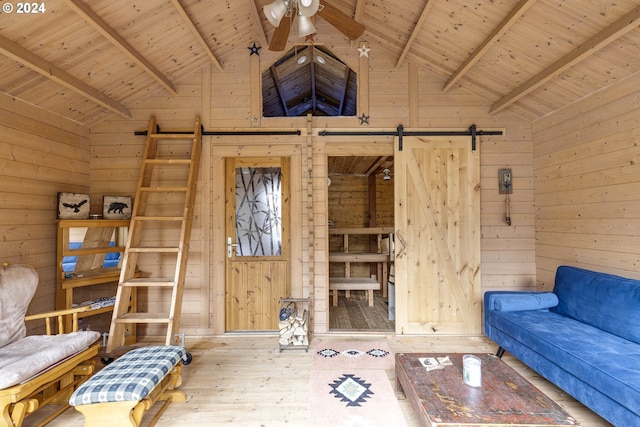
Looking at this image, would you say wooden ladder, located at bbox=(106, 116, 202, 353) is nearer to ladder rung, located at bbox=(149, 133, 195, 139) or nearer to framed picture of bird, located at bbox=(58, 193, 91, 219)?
ladder rung, located at bbox=(149, 133, 195, 139)

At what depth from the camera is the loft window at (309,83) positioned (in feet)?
14.8

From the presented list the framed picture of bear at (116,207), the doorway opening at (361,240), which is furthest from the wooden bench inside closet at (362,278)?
the framed picture of bear at (116,207)

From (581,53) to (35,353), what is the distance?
15.8ft

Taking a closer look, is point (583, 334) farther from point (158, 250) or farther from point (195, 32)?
point (195, 32)

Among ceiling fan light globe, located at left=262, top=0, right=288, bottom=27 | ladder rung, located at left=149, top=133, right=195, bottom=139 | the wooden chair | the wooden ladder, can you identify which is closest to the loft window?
ladder rung, located at left=149, top=133, right=195, bottom=139

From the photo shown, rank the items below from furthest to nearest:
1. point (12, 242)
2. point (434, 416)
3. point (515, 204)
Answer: point (515, 204), point (12, 242), point (434, 416)

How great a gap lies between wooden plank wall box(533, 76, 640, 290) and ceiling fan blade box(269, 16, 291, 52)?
115 inches

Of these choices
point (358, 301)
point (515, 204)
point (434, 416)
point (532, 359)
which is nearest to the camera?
point (434, 416)

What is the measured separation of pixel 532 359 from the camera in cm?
271

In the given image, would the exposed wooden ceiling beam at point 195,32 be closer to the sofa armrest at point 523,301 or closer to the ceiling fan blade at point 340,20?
the ceiling fan blade at point 340,20

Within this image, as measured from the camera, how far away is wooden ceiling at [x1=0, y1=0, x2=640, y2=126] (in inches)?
101

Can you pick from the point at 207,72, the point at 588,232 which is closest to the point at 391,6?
the point at 207,72

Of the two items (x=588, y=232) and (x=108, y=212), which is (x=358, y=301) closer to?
(x=588, y=232)

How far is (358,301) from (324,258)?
2.02m
